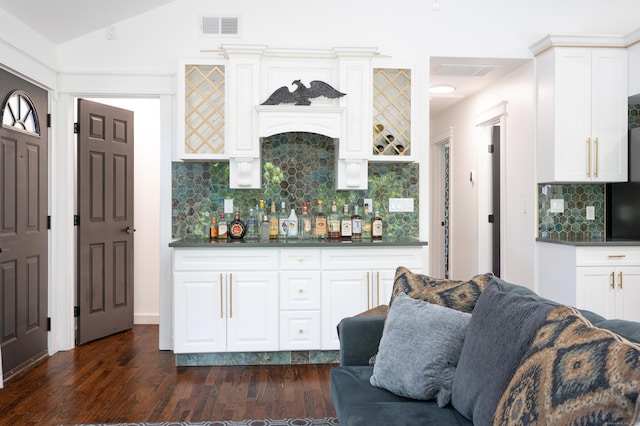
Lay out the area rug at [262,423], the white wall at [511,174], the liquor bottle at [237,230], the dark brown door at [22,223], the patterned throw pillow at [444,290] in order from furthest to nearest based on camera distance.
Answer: the white wall at [511,174] < the liquor bottle at [237,230] < the dark brown door at [22,223] < the area rug at [262,423] < the patterned throw pillow at [444,290]

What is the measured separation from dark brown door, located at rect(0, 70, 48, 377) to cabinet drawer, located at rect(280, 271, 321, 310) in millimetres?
1848

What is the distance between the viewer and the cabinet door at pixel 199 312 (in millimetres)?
3699

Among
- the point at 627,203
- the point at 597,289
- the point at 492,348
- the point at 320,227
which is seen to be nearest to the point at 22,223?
the point at 320,227

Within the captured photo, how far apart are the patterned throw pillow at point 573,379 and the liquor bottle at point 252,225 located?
3026mm

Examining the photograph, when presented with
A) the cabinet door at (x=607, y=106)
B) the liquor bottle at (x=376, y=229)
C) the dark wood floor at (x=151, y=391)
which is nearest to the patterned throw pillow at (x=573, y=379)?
the dark wood floor at (x=151, y=391)

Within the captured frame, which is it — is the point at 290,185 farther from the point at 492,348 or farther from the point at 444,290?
the point at 492,348

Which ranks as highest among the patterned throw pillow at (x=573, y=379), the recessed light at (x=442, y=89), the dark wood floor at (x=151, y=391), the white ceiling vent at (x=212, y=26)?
the white ceiling vent at (x=212, y=26)

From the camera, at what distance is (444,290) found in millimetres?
2199

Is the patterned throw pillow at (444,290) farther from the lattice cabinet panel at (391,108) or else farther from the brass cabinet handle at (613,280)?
the brass cabinet handle at (613,280)

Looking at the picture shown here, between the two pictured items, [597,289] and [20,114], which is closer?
[20,114]

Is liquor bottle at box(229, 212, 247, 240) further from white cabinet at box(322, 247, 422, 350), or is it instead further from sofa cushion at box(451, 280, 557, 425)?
sofa cushion at box(451, 280, 557, 425)

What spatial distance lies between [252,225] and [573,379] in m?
3.30

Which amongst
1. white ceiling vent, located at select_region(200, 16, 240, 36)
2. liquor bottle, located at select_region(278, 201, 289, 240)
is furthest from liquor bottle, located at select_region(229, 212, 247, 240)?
white ceiling vent, located at select_region(200, 16, 240, 36)

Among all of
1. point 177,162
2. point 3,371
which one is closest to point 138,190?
point 177,162
